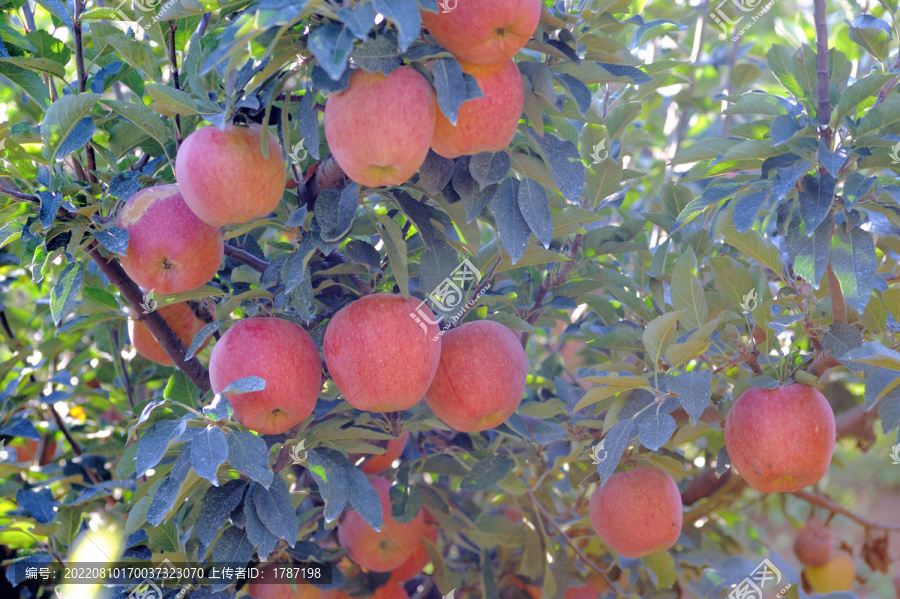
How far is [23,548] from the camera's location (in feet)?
8.61

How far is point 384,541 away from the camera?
102 inches

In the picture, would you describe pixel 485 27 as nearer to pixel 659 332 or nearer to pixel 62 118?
pixel 659 332

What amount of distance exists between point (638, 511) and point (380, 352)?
1102 millimetres

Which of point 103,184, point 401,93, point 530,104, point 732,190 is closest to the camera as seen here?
point 401,93

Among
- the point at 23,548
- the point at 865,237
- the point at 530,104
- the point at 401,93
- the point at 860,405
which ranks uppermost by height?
the point at 401,93

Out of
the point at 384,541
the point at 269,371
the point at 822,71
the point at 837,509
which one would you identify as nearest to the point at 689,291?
the point at 822,71

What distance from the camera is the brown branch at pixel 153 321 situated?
2021 millimetres

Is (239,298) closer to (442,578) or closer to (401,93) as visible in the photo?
(401,93)

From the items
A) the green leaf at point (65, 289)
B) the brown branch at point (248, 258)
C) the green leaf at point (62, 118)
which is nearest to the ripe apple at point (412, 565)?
the brown branch at point (248, 258)

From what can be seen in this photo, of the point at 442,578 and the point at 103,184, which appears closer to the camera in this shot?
the point at 103,184

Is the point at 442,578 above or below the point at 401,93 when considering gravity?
below

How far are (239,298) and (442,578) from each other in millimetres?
1495

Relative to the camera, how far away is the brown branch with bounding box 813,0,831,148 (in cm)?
170

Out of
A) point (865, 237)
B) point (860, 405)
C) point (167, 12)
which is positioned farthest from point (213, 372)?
point (860, 405)
